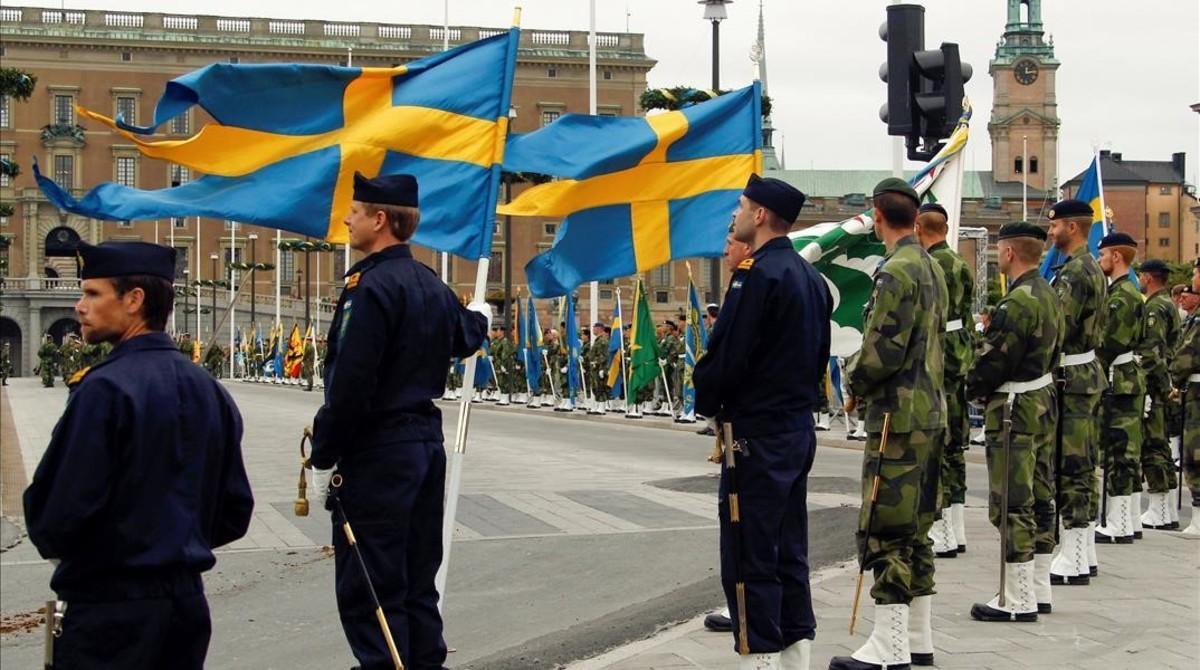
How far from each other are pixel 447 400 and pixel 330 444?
143ft

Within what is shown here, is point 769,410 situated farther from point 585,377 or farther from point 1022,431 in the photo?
point 585,377

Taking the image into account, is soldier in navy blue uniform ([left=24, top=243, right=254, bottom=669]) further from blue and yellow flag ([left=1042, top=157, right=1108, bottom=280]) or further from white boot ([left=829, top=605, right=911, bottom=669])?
blue and yellow flag ([left=1042, top=157, right=1108, bottom=280])

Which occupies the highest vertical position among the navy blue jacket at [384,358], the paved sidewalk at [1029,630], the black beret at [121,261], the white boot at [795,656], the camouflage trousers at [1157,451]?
the black beret at [121,261]

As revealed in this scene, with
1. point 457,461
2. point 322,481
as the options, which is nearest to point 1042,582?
point 457,461

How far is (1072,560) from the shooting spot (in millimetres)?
10281

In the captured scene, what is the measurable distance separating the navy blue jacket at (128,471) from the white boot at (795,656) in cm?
281

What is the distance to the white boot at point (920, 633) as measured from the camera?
7930mm

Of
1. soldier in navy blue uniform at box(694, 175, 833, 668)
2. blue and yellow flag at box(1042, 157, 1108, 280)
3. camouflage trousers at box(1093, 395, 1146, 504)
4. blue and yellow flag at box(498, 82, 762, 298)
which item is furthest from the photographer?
blue and yellow flag at box(1042, 157, 1108, 280)

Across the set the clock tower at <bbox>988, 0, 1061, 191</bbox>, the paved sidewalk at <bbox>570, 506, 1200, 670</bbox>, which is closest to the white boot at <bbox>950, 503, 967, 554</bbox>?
the paved sidewalk at <bbox>570, 506, 1200, 670</bbox>

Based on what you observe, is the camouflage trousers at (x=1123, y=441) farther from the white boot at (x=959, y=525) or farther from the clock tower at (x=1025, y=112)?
the clock tower at (x=1025, y=112)

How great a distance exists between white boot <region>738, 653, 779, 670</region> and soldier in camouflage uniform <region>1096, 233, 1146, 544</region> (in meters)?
5.92

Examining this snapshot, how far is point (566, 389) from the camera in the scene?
1618 inches

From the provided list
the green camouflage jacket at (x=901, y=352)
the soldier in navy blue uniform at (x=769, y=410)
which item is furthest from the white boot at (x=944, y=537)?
the soldier in navy blue uniform at (x=769, y=410)

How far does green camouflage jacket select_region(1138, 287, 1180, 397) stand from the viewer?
1321 cm
